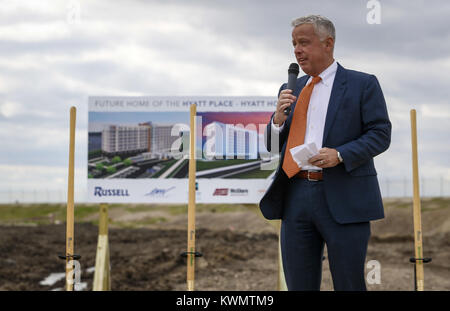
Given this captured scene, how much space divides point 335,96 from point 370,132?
0.23 meters

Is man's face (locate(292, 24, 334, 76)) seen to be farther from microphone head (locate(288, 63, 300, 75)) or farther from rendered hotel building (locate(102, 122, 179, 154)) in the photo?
rendered hotel building (locate(102, 122, 179, 154))

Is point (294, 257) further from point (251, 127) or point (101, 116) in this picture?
point (101, 116)

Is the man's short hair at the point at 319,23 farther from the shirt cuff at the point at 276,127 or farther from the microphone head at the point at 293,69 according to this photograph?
the shirt cuff at the point at 276,127

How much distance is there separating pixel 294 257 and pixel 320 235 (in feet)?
0.51

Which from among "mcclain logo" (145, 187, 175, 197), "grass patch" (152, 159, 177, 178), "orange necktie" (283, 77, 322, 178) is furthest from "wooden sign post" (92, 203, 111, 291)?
"orange necktie" (283, 77, 322, 178)

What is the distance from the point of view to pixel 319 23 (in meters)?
2.33

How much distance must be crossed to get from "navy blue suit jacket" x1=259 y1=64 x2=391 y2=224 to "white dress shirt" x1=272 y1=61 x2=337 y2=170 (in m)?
0.03

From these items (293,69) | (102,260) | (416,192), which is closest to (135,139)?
(102,260)

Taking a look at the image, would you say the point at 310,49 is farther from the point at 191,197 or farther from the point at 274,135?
the point at 191,197

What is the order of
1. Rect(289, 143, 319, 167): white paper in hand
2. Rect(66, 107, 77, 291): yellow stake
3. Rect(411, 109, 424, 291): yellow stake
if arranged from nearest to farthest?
Rect(289, 143, 319, 167): white paper in hand < Rect(66, 107, 77, 291): yellow stake < Rect(411, 109, 424, 291): yellow stake

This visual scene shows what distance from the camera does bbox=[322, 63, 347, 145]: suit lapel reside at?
94.2 inches

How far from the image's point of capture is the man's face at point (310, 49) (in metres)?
2.33
